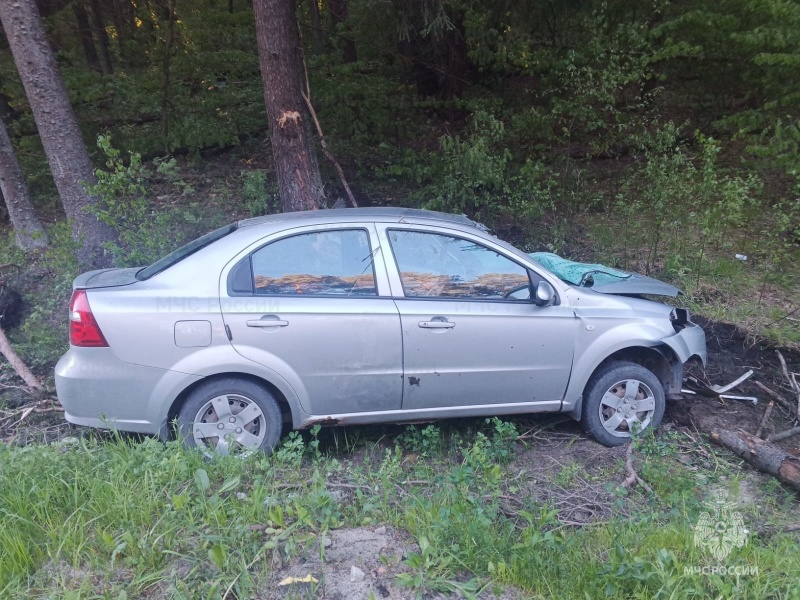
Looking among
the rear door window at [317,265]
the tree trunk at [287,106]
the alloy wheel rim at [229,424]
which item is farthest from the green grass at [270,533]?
the tree trunk at [287,106]

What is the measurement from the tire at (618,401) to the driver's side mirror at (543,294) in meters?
0.79

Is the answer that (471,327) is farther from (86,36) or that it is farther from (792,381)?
(86,36)

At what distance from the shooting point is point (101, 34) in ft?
41.7

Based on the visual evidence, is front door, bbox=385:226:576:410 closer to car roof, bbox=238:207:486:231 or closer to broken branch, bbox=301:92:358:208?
car roof, bbox=238:207:486:231

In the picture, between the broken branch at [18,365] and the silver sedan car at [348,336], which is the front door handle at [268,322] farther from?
the broken branch at [18,365]

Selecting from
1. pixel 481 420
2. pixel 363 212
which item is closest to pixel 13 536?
Answer: pixel 363 212

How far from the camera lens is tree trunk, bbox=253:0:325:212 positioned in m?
7.36

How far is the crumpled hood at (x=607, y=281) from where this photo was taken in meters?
4.73

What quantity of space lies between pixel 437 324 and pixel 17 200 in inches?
280

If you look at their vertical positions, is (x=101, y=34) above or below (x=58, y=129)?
above

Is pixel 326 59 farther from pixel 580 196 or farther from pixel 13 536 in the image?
pixel 13 536

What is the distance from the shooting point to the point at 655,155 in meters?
8.16

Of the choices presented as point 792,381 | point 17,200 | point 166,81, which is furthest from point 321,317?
point 166,81

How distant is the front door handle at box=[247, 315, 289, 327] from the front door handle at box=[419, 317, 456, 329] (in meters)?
0.94
